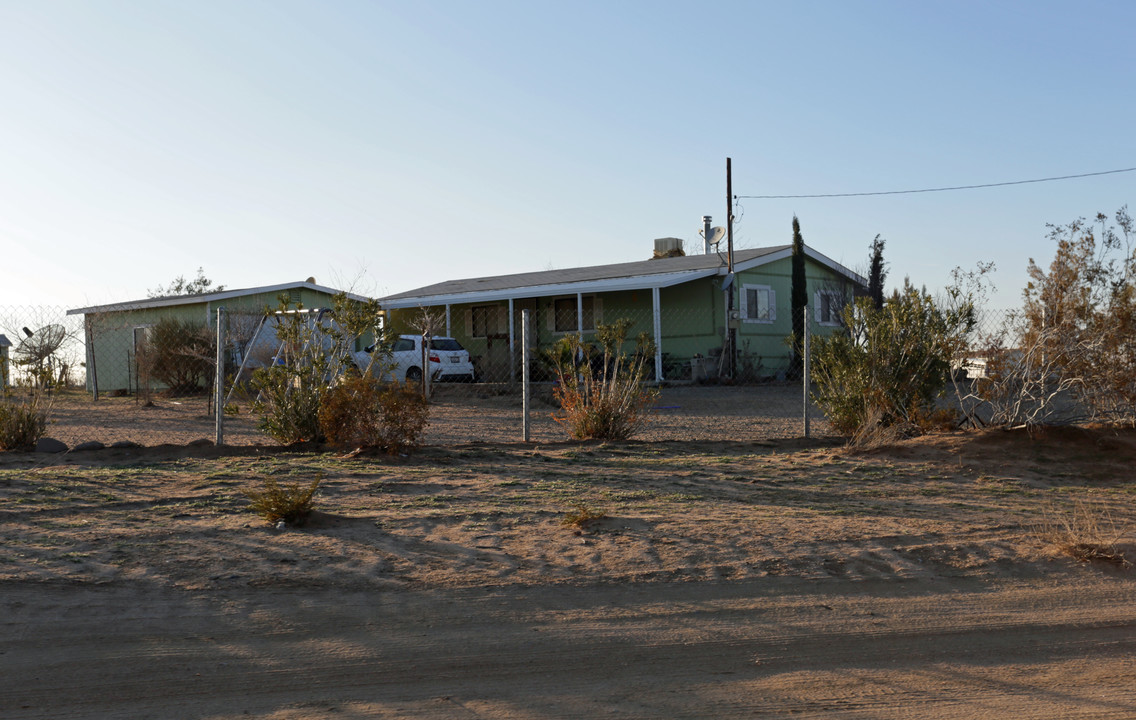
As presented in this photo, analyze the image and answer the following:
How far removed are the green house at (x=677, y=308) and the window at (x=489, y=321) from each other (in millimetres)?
29

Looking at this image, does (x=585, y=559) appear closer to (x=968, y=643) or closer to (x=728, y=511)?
(x=728, y=511)

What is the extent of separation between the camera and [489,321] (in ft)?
90.4

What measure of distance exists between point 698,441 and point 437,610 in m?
6.51

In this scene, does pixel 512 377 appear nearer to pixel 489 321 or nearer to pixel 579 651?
pixel 489 321

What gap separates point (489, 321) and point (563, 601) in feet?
75.3

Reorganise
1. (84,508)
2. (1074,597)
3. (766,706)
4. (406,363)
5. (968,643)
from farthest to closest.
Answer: (406,363) → (84,508) → (1074,597) → (968,643) → (766,706)

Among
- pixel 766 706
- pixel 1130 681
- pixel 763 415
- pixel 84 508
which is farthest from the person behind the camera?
pixel 763 415

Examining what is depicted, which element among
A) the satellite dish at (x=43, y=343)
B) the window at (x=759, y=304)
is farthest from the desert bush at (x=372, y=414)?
the window at (x=759, y=304)

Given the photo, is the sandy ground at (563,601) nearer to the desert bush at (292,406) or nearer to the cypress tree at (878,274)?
the desert bush at (292,406)

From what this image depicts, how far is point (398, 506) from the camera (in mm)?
6855

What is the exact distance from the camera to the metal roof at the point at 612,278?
23.8 m

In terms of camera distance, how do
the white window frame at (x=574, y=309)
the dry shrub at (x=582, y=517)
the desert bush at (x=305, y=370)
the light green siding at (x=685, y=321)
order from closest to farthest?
the dry shrub at (x=582, y=517)
the desert bush at (x=305, y=370)
the light green siding at (x=685, y=321)
the white window frame at (x=574, y=309)

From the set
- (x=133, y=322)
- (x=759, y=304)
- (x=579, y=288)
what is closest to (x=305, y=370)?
(x=579, y=288)

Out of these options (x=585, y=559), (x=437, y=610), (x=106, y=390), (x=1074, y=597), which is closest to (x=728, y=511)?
(x=585, y=559)
